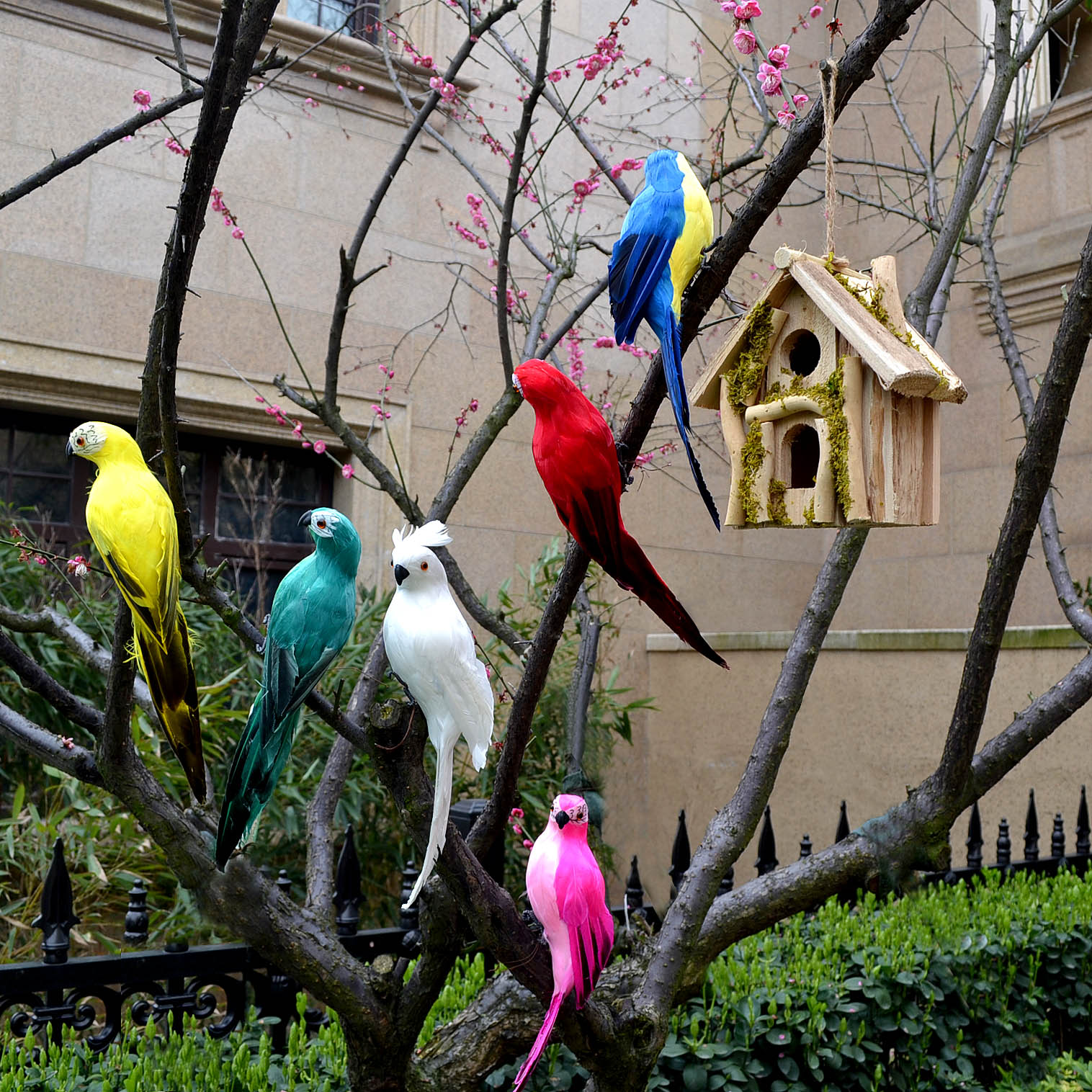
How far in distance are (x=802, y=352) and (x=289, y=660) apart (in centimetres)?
99

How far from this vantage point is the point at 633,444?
155cm

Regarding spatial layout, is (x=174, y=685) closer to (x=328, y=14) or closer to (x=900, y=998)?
(x=900, y=998)

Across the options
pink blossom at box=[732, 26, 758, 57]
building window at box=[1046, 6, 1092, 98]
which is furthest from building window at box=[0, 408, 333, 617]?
building window at box=[1046, 6, 1092, 98]

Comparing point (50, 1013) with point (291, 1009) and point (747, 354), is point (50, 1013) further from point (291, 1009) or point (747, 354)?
point (747, 354)

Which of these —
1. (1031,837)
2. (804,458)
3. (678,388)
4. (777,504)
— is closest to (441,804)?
(678,388)

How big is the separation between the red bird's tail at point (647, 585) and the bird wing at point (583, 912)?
0.51 m

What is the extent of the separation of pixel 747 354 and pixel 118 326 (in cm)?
454

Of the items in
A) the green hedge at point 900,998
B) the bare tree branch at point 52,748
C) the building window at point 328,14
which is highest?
the building window at point 328,14

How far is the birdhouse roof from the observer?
1.47 metres

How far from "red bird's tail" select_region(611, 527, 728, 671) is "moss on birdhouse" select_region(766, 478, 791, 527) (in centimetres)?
44

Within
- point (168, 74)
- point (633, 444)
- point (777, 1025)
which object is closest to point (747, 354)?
point (633, 444)

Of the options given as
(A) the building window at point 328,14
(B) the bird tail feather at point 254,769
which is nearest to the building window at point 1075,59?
(A) the building window at point 328,14

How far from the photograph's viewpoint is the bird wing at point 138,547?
124 centimetres

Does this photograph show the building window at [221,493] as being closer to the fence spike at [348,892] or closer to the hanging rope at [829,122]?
the fence spike at [348,892]
